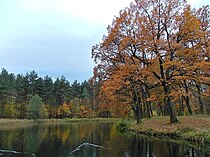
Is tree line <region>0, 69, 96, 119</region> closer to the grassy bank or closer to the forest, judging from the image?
the forest

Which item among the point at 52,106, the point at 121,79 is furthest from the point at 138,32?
the point at 52,106

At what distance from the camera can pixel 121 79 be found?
28.4 m

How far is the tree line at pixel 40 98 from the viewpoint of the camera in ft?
254

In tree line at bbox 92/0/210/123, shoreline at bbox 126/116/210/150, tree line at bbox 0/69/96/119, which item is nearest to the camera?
shoreline at bbox 126/116/210/150

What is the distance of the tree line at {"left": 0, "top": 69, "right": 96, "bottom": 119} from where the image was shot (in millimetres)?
77488

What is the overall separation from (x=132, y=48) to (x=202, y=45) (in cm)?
772

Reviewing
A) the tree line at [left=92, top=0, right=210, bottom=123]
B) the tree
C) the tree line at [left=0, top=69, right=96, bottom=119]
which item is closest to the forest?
the tree line at [left=92, top=0, right=210, bottom=123]

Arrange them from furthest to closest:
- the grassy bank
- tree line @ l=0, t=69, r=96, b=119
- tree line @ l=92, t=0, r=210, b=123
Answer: tree line @ l=0, t=69, r=96, b=119, tree line @ l=92, t=0, r=210, b=123, the grassy bank

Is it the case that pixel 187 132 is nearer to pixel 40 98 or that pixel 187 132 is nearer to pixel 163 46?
pixel 163 46

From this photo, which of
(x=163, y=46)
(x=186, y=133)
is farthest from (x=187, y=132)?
(x=163, y=46)

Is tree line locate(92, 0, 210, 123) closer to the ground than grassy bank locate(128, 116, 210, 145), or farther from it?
farther from it

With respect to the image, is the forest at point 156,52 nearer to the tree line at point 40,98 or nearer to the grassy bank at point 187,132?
the grassy bank at point 187,132

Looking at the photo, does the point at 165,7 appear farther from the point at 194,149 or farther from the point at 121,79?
the point at 194,149

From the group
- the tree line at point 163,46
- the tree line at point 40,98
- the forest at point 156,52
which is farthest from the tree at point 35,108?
the tree line at point 163,46
